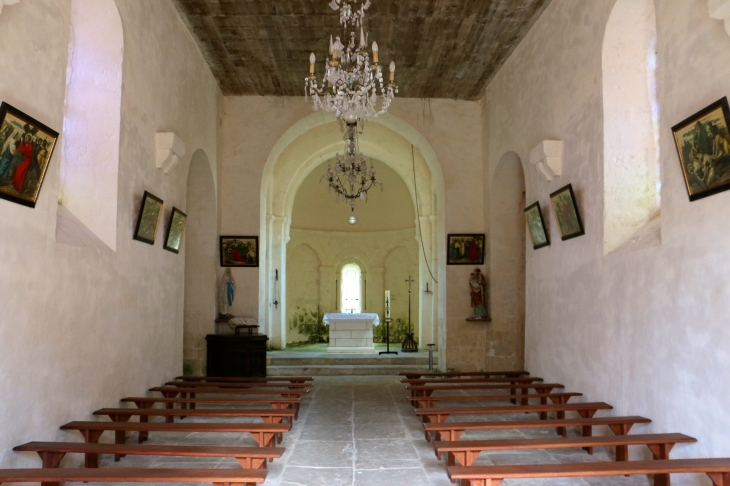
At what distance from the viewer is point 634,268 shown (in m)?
5.21

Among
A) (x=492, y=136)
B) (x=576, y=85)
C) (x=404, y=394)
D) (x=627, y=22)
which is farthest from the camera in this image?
(x=492, y=136)

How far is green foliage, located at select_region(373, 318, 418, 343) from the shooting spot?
1775cm

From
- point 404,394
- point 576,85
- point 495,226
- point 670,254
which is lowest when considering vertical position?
point 404,394

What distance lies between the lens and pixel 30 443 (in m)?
4.04

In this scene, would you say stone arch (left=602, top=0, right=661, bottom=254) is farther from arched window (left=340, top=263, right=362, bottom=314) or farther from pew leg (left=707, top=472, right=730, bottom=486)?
arched window (left=340, top=263, right=362, bottom=314)

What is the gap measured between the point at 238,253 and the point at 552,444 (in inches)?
300

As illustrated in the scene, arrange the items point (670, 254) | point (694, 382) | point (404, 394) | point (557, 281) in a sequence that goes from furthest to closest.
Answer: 1. point (404, 394)
2. point (557, 281)
3. point (670, 254)
4. point (694, 382)

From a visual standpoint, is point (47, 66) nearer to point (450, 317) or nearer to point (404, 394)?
point (404, 394)

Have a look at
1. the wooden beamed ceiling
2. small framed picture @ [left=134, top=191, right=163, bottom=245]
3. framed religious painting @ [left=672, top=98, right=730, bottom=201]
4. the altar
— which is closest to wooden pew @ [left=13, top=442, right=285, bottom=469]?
small framed picture @ [left=134, top=191, right=163, bottom=245]

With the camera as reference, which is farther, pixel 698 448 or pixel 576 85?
pixel 576 85

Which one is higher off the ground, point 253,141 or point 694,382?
point 253,141

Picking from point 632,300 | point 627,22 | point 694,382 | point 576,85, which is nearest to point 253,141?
point 576,85

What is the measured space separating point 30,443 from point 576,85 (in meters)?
6.09

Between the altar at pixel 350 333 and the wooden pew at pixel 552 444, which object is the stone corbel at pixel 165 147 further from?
Result: the altar at pixel 350 333
